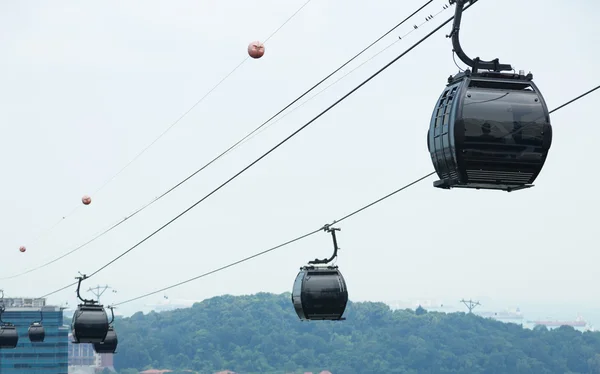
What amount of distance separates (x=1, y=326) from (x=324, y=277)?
1237 inches

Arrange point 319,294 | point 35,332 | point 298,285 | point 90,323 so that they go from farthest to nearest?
point 35,332, point 90,323, point 298,285, point 319,294

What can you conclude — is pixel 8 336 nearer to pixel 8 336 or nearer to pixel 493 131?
Answer: pixel 8 336

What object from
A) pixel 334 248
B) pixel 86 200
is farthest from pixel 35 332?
pixel 334 248

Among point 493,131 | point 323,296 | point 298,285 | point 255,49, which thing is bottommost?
point 493,131

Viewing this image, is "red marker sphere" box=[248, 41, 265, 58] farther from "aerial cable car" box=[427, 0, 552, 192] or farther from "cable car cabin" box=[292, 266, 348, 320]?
"cable car cabin" box=[292, 266, 348, 320]

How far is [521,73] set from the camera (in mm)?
12461

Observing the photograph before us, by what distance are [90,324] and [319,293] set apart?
1329 cm

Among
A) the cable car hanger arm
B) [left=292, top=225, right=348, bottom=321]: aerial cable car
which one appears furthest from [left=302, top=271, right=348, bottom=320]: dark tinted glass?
the cable car hanger arm

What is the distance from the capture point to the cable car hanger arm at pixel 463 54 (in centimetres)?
1214

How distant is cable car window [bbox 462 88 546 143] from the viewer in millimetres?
12008

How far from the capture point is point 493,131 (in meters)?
12.0

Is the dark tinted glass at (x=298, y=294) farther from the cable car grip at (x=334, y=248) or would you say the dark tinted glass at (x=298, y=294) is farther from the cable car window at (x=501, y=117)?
the cable car window at (x=501, y=117)

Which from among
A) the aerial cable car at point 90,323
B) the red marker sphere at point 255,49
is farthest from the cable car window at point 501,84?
the aerial cable car at point 90,323

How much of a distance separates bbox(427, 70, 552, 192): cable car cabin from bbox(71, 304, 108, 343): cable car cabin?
84.6 feet
